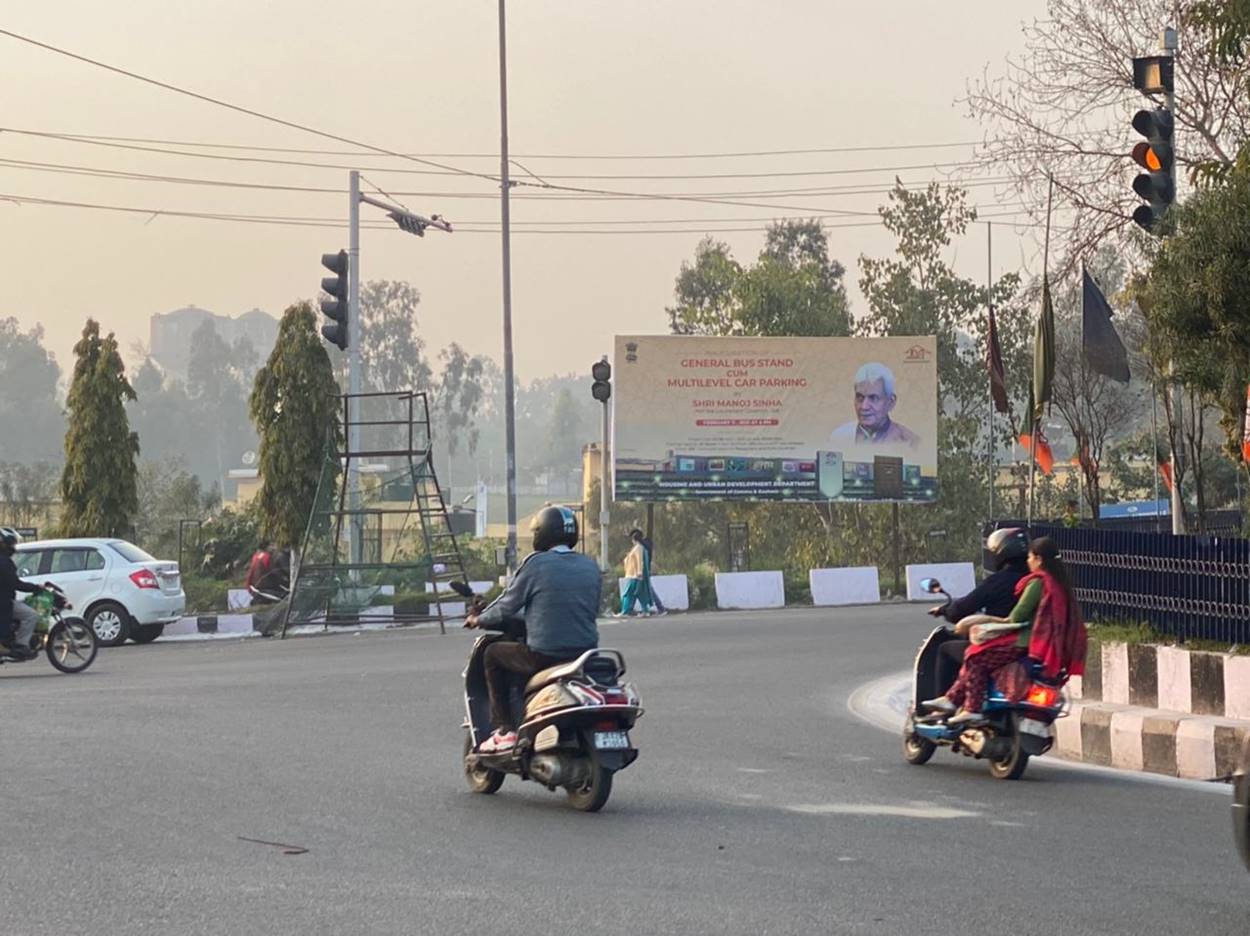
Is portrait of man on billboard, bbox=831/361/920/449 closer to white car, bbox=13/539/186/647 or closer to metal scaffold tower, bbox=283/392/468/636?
metal scaffold tower, bbox=283/392/468/636

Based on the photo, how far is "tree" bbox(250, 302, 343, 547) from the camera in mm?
35781

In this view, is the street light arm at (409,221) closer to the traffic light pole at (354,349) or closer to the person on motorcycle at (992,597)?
the traffic light pole at (354,349)

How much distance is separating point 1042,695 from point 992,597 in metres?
0.79

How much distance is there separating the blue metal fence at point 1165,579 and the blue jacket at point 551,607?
15.2ft

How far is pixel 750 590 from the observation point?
37.5 meters

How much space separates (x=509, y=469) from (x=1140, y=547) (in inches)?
878

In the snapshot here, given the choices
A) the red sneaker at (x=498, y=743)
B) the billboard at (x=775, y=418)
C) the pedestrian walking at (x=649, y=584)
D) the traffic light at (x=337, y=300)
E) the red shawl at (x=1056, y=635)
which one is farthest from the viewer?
the billboard at (x=775, y=418)

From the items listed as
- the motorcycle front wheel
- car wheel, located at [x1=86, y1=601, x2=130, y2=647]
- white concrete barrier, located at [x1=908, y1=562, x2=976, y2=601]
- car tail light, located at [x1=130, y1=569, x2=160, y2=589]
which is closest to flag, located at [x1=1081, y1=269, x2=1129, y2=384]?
the motorcycle front wheel

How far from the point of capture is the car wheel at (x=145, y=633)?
28688mm

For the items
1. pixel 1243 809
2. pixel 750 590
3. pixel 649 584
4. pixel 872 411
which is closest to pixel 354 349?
pixel 649 584

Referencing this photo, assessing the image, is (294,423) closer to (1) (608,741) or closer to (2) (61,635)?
(2) (61,635)

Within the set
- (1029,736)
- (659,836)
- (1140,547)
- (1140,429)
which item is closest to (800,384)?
(1140,429)

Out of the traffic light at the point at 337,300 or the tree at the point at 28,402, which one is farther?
the tree at the point at 28,402

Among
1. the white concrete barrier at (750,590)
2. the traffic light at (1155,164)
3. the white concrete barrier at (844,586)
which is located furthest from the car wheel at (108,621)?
the traffic light at (1155,164)
